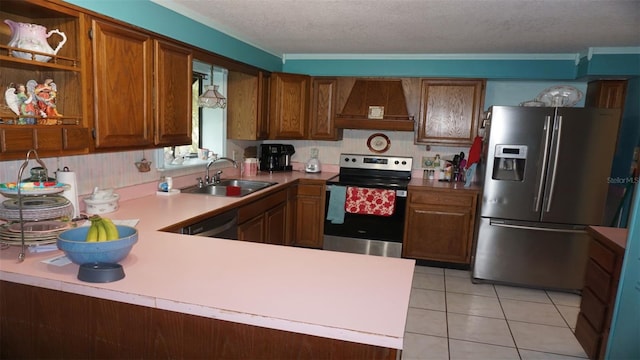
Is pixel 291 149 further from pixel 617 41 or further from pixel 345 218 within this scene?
Result: pixel 617 41

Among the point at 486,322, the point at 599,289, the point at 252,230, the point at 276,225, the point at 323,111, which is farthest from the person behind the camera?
the point at 323,111

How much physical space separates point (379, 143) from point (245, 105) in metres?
1.59

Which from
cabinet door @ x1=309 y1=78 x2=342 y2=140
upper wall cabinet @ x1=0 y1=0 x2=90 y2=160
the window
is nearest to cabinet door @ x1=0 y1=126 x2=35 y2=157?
upper wall cabinet @ x1=0 y1=0 x2=90 y2=160

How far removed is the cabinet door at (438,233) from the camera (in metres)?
3.92

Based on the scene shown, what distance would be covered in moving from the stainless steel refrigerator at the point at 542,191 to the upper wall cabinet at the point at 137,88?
258cm

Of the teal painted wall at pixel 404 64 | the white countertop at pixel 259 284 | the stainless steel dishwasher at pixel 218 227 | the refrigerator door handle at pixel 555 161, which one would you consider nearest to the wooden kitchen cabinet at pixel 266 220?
the stainless steel dishwasher at pixel 218 227

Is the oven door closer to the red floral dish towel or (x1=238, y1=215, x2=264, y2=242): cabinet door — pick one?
the red floral dish towel

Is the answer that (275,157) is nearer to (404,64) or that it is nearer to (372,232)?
(372,232)

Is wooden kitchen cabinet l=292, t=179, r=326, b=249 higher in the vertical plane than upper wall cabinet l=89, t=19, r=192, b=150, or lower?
lower

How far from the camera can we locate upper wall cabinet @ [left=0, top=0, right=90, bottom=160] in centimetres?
171

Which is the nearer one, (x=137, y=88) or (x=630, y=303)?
(x=630, y=303)

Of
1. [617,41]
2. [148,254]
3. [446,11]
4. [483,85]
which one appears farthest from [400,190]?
[148,254]

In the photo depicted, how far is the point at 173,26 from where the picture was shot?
2717mm

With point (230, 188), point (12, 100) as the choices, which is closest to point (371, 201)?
point (230, 188)
